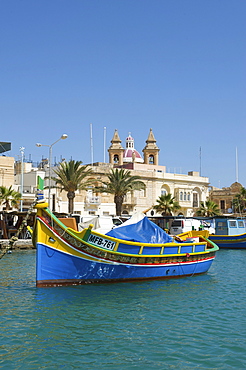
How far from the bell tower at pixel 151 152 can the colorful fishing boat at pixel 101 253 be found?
6350 centimetres

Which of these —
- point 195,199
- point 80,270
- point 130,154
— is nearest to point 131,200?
point 195,199

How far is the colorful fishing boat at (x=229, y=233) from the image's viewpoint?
41188 millimetres

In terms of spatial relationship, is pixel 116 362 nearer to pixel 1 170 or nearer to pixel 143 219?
pixel 143 219

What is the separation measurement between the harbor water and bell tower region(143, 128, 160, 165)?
212 feet

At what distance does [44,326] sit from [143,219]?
333 inches

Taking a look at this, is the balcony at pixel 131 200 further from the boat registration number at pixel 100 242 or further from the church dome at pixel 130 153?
the boat registration number at pixel 100 242

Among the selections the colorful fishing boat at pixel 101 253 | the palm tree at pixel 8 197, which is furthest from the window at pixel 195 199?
the colorful fishing boat at pixel 101 253

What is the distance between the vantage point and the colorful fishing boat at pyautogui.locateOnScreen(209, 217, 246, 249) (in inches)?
1622

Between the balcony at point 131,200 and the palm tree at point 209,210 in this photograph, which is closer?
the balcony at point 131,200

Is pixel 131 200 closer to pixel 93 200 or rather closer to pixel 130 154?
pixel 93 200

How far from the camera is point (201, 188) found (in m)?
76.7

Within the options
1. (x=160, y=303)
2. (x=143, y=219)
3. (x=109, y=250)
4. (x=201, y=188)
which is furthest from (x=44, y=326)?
(x=201, y=188)

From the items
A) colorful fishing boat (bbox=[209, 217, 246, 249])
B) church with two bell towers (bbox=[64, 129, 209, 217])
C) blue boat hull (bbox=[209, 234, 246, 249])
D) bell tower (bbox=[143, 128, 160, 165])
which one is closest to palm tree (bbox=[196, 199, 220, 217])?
church with two bell towers (bbox=[64, 129, 209, 217])

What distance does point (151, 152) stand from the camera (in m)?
83.6
